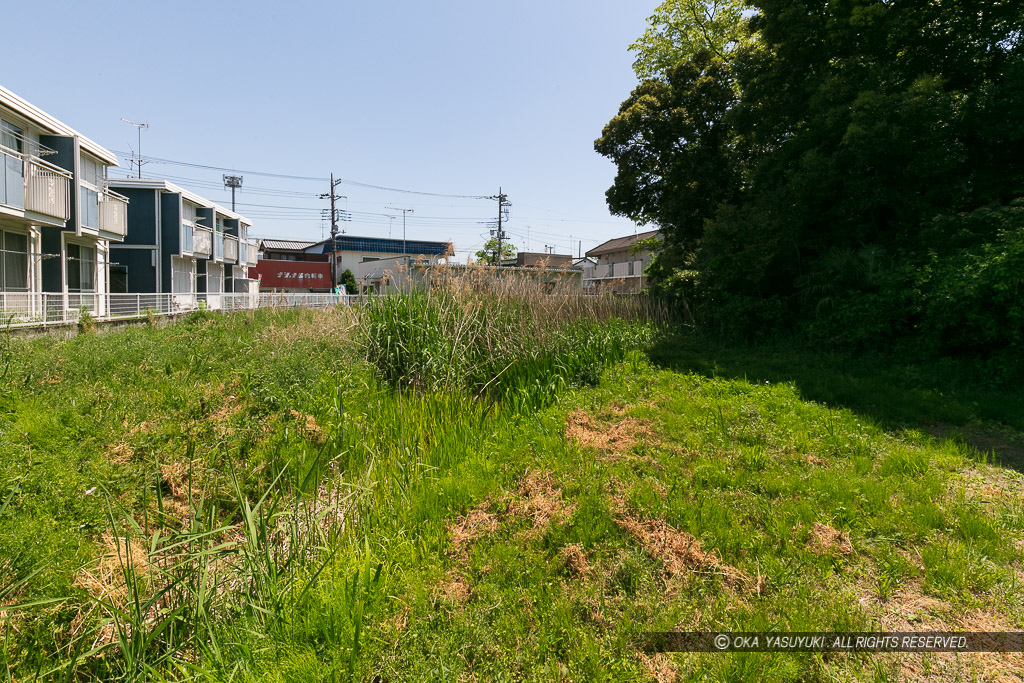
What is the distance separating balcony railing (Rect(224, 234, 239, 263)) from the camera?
1239 inches

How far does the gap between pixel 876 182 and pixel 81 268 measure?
22474mm

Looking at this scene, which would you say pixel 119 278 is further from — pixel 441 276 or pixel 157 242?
pixel 441 276

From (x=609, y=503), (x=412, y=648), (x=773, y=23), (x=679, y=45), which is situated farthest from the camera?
(x=679, y=45)

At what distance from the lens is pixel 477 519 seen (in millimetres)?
3652

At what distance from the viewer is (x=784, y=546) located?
3.14 meters

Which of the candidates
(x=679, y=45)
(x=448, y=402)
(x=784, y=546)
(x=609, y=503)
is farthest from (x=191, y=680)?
(x=679, y=45)

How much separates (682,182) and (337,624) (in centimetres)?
1523

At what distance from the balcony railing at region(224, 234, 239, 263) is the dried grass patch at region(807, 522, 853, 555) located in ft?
115

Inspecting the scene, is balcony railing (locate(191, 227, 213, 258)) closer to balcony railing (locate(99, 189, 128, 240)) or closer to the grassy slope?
balcony railing (locate(99, 189, 128, 240))

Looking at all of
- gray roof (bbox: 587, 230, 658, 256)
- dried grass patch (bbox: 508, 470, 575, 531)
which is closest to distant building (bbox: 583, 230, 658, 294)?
gray roof (bbox: 587, 230, 658, 256)

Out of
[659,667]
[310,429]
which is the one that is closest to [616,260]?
[310,429]

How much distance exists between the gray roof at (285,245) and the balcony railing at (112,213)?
46606 mm

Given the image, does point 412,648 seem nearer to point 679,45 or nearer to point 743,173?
point 743,173

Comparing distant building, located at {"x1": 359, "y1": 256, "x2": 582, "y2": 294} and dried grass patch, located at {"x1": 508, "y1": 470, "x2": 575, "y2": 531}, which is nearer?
dried grass patch, located at {"x1": 508, "y1": 470, "x2": 575, "y2": 531}
